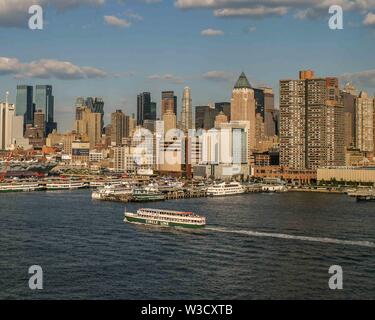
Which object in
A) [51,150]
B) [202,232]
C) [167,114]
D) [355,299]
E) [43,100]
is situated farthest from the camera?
Answer: [43,100]

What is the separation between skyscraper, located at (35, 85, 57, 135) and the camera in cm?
13262

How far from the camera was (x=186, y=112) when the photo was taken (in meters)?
112

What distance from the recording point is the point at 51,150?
107 m

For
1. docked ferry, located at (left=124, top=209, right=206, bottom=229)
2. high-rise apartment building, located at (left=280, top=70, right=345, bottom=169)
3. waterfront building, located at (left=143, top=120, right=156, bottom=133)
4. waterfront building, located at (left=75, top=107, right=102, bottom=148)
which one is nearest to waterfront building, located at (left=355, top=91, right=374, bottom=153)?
high-rise apartment building, located at (left=280, top=70, right=345, bottom=169)

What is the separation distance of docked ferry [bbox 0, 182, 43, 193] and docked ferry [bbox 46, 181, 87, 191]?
83cm

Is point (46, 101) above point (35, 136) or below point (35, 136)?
above

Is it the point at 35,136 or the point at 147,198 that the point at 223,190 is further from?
the point at 35,136

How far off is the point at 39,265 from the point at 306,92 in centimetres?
5258

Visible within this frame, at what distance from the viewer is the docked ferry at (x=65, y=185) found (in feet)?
158

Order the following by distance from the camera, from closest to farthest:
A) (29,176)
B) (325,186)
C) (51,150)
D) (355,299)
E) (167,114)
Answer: (355,299) < (325,186) < (29,176) < (167,114) < (51,150)

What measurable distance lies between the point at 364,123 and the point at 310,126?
30457mm

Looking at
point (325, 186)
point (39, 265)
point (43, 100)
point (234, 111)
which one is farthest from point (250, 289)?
point (43, 100)

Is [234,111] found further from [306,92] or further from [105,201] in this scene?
[105,201]

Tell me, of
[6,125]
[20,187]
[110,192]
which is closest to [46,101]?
[6,125]
